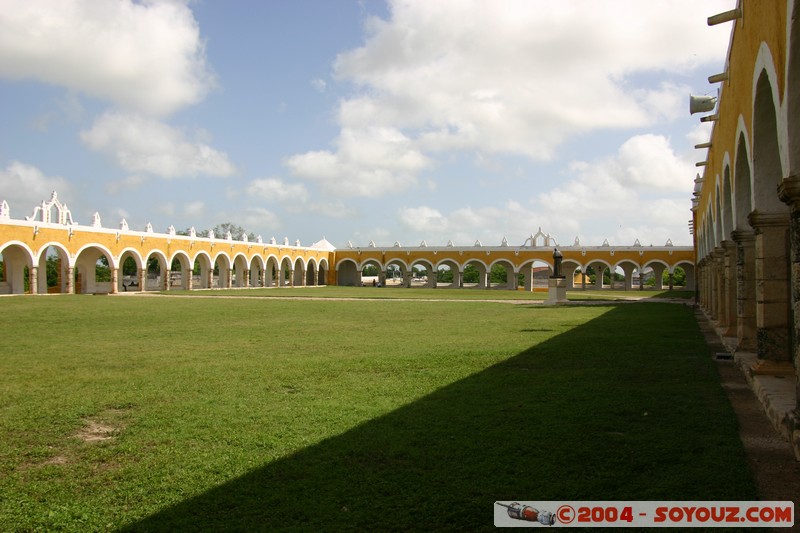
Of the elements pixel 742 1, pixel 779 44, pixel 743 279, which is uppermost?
pixel 742 1

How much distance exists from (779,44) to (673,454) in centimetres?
270

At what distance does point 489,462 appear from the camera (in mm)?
3125

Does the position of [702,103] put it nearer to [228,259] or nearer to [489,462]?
[489,462]

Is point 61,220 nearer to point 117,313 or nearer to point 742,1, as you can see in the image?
point 117,313

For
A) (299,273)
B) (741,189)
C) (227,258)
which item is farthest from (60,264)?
(741,189)

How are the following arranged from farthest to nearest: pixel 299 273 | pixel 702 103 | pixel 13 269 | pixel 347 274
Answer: pixel 347 274, pixel 299 273, pixel 13 269, pixel 702 103

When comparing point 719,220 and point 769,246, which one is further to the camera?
point 719,220

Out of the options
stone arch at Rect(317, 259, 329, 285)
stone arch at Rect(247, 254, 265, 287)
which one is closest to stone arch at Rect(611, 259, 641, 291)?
stone arch at Rect(317, 259, 329, 285)

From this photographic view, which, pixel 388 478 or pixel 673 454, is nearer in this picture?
pixel 388 478

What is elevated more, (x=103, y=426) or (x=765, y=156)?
(x=765, y=156)

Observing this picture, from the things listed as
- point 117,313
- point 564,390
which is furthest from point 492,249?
point 564,390

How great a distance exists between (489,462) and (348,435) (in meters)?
0.93

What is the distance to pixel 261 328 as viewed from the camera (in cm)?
1086

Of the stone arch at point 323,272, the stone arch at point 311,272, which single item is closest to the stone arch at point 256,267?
the stone arch at point 311,272
